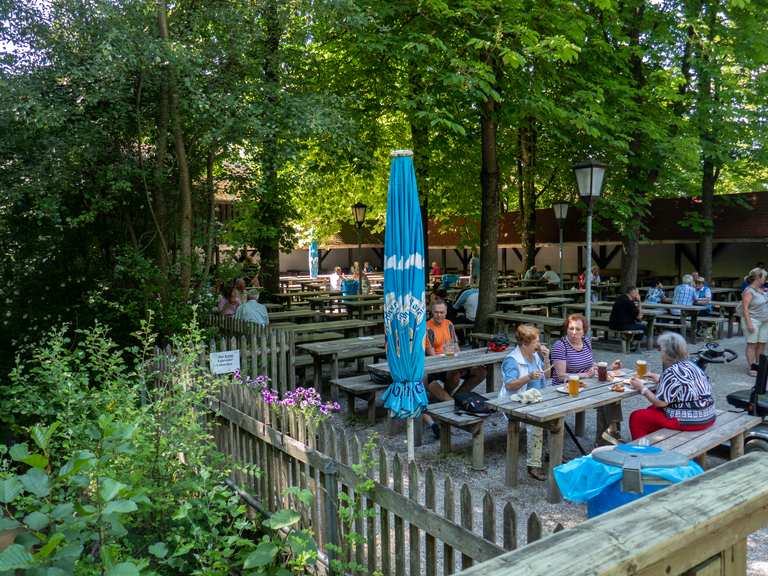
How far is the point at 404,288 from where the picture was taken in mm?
5574

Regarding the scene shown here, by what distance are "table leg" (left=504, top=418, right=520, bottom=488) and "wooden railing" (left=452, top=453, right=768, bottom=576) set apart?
4117 millimetres

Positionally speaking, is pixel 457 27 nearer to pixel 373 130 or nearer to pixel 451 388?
pixel 373 130

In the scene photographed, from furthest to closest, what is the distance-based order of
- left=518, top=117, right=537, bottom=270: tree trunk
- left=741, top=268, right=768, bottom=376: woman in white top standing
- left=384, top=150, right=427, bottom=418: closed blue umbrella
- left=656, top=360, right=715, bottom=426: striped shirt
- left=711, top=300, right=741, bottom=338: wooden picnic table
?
left=518, top=117, right=537, bottom=270: tree trunk < left=711, top=300, right=741, bottom=338: wooden picnic table < left=741, top=268, right=768, bottom=376: woman in white top standing < left=384, top=150, right=427, bottom=418: closed blue umbrella < left=656, top=360, right=715, bottom=426: striped shirt

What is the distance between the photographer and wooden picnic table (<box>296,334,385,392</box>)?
827 cm

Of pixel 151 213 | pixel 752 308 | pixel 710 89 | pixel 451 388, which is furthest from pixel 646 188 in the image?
pixel 151 213

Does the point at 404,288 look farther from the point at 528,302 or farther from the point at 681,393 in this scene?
the point at 528,302

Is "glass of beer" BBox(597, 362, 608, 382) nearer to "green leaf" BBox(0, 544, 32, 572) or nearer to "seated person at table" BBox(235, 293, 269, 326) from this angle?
"seated person at table" BBox(235, 293, 269, 326)

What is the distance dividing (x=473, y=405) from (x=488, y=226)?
7.38 metres

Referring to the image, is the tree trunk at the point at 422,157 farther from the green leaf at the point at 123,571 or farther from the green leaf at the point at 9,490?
the green leaf at the point at 123,571

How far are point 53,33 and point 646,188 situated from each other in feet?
41.9

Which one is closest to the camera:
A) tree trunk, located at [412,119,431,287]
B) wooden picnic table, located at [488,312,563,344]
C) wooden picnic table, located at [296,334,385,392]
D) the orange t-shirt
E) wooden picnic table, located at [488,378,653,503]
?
wooden picnic table, located at [488,378,653,503]

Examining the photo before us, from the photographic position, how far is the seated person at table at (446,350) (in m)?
7.68

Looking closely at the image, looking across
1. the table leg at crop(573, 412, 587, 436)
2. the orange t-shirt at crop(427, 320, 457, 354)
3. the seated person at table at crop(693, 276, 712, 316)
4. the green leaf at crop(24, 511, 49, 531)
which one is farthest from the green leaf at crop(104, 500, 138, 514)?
the seated person at table at crop(693, 276, 712, 316)

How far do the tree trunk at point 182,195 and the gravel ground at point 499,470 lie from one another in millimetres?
2856
